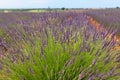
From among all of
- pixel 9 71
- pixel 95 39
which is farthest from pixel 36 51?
pixel 95 39

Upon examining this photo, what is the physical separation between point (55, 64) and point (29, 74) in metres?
0.27

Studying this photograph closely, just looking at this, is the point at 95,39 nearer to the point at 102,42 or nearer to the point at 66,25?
the point at 102,42

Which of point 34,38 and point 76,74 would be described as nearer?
point 76,74

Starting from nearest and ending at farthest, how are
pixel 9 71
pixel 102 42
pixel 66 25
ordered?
1. pixel 9 71
2. pixel 102 42
3. pixel 66 25

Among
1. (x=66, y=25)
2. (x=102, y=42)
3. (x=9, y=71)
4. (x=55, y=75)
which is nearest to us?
(x=55, y=75)

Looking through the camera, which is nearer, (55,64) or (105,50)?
(55,64)

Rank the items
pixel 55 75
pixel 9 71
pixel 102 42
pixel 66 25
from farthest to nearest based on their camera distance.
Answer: pixel 66 25 < pixel 102 42 < pixel 9 71 < pixel 55 75

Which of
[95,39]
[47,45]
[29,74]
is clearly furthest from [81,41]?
[29,74]

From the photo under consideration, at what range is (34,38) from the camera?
3.22 metres

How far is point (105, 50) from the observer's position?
2990 mm

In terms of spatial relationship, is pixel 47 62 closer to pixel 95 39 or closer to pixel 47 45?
pixel 47 45

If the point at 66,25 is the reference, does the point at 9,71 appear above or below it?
below

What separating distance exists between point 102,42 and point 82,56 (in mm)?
391

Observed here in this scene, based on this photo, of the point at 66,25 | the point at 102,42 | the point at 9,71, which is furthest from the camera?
the point at 66,25
